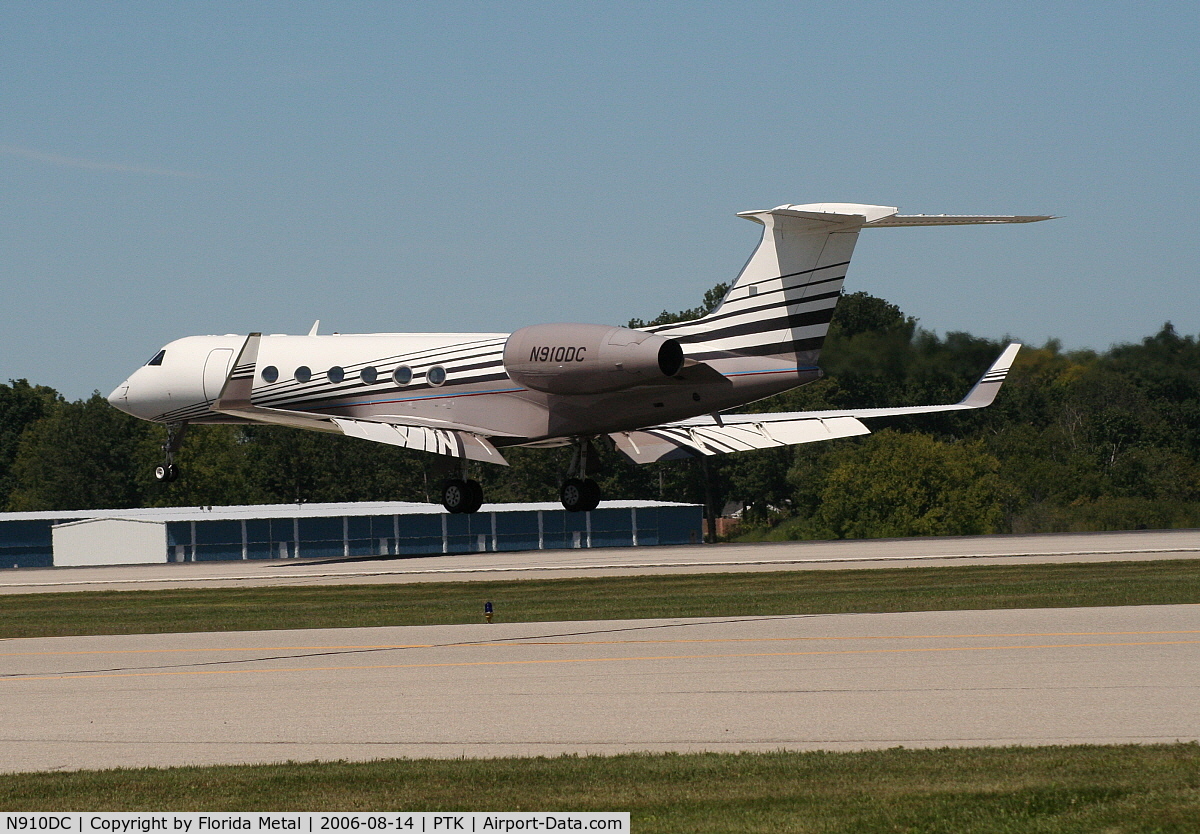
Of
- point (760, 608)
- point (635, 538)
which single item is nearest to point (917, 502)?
point (635, 538)

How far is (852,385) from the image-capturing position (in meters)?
69.0

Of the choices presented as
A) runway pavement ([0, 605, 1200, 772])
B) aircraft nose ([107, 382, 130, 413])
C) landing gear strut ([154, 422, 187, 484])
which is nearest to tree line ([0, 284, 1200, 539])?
landing gear strut ([154, 422, 187, 484])

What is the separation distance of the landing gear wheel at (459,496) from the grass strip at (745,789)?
25.2 m

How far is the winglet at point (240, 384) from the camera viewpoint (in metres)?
34.0

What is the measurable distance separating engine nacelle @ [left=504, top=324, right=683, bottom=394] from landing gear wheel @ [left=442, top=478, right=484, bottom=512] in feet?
13.1

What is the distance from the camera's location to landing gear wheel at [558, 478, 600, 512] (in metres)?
34.4

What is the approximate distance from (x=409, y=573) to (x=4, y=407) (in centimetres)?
10205

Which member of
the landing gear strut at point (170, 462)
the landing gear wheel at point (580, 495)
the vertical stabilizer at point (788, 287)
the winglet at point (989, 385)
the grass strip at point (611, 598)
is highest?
the vertical stabilizer at point (788, 287)

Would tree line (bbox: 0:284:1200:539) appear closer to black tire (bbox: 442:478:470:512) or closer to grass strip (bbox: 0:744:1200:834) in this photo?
black tire (bbox: 442:478:470:512)

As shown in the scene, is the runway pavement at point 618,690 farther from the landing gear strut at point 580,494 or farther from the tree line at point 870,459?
the tree line at point 870,459

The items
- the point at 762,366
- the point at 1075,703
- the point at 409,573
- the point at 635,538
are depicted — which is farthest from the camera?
the point at 635,538

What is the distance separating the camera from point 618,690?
13.4 metres

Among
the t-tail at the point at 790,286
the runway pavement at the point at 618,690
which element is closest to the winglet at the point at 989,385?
the t-tail at the point at 790,286

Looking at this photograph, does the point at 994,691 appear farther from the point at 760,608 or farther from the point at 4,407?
the point at 4,407
